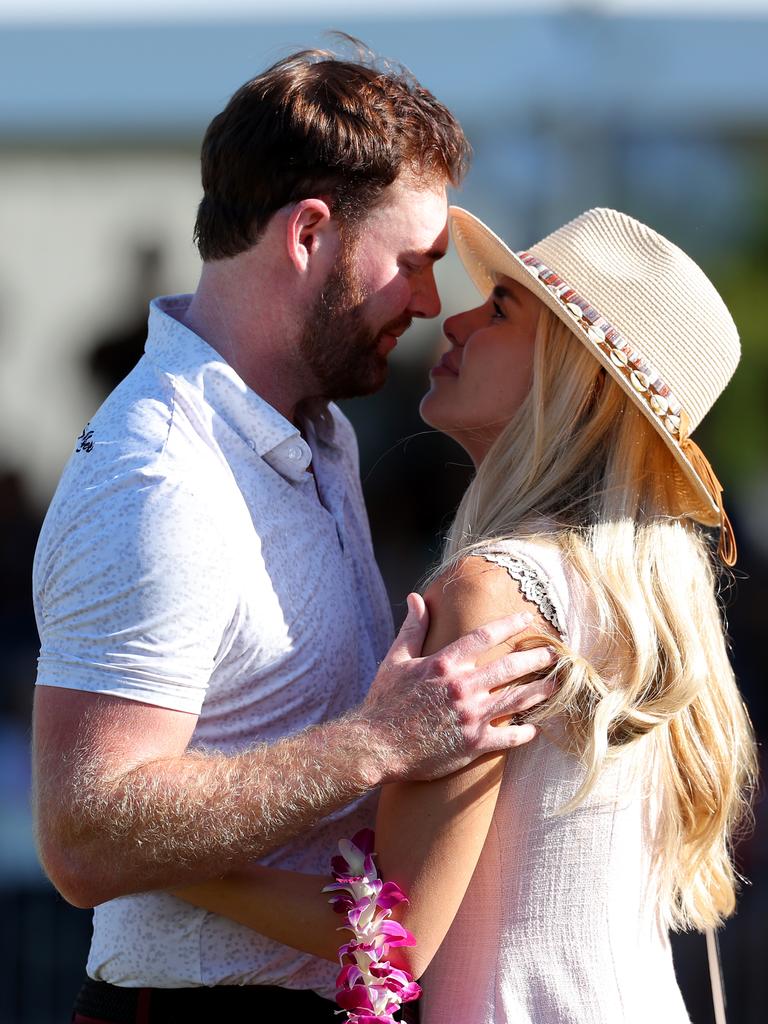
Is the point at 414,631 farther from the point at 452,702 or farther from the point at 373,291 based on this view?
the point at 373,291

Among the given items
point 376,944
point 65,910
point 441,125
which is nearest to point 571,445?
point 441,125

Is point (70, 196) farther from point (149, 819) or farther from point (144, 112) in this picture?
point (149, 819)

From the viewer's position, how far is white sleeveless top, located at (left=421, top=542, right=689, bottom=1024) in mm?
1998

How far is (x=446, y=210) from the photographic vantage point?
2.50 meters

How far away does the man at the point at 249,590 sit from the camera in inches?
73.0

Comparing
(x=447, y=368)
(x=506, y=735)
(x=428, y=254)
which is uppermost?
(x=428, y=254)

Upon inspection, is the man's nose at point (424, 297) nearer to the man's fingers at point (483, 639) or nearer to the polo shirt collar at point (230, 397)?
the polo shirt collar at point (230, 397)

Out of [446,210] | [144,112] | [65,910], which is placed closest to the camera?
[446,210]

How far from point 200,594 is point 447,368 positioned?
0.82 meters

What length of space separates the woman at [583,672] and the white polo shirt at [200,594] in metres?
0.16

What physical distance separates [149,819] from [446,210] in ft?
4.23

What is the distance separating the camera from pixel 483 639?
1901 millimetres

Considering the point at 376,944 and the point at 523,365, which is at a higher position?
the point at 523,365

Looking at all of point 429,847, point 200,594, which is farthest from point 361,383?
point 429,847
